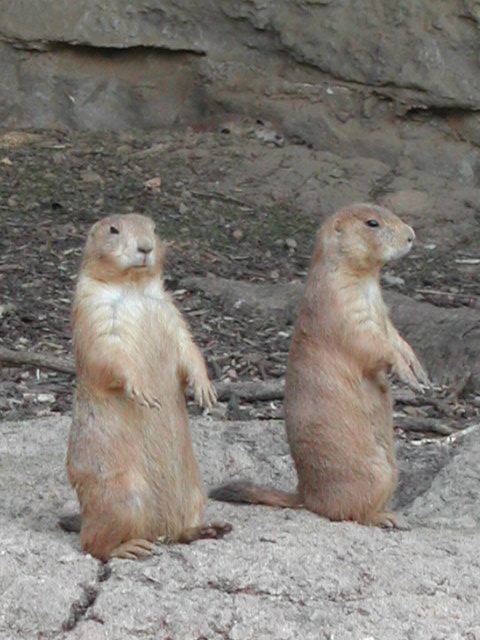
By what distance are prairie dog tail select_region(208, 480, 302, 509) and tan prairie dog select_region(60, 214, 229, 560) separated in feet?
1.71

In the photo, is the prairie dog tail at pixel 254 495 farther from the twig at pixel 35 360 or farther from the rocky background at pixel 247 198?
the twig at pixel 35 360

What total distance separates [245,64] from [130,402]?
698cm

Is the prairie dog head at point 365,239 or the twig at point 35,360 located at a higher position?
the prairie dog head at point 365,239

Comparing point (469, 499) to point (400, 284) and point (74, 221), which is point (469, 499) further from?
point (74, 221)

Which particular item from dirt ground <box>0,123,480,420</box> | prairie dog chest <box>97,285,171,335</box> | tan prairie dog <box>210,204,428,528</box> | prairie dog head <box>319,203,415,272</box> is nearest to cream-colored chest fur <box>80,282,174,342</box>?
prairie dog chest <box>97,285,171,335</box>

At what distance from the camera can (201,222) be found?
10430 mm

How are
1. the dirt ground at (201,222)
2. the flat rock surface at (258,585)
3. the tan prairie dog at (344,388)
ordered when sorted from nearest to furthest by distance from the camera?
the flat rock surface at (258,585)
the tan prairie dog at (344,388)
the dirt ground at (201,222)

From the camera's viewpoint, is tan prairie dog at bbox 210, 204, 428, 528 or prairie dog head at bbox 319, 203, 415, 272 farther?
prairie dog head at bbox 319, 203, 415, 272

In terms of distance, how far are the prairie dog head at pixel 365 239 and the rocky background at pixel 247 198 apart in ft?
3.85

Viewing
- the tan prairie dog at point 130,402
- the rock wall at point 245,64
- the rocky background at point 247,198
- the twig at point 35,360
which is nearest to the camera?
the tan prairie dog at point 130,402

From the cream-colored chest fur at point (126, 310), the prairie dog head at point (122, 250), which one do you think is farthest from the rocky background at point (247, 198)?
the prairie dog head at point (122, 250)

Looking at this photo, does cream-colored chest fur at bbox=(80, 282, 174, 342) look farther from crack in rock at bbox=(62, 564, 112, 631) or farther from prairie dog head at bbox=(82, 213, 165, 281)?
crack in rock at bbox=(62, 564, 112, 631)

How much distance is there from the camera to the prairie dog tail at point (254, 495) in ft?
19.1

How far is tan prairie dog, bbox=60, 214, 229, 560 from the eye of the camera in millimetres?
4977
